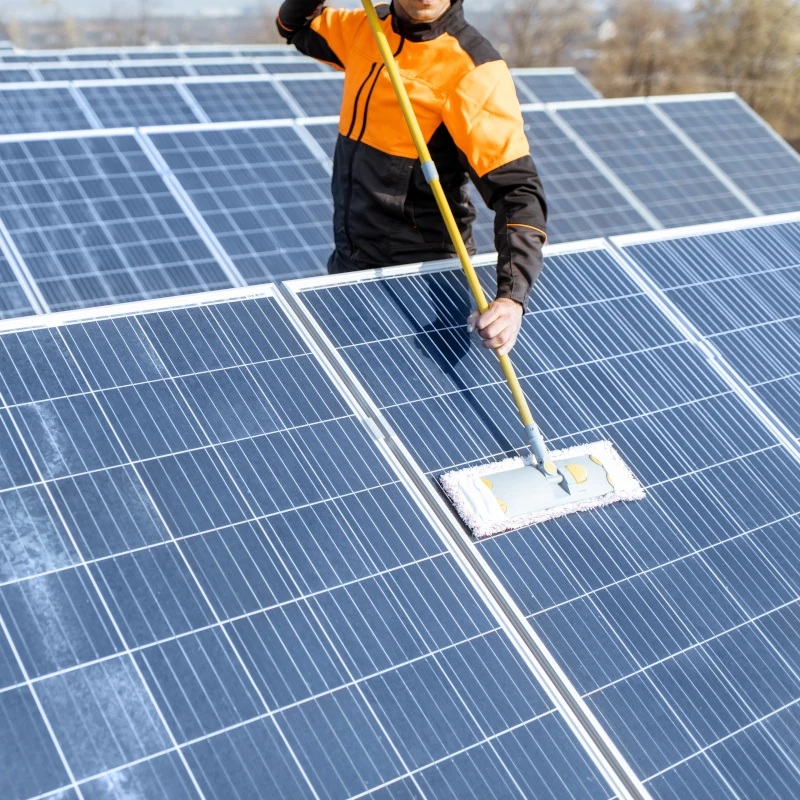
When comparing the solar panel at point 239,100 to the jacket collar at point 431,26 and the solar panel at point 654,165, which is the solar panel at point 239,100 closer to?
the solar panel at point 654,165

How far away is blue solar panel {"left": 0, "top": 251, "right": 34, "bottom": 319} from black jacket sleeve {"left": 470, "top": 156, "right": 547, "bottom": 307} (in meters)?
4.61

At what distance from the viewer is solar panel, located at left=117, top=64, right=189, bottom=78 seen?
1259cm

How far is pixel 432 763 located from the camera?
8.99ft

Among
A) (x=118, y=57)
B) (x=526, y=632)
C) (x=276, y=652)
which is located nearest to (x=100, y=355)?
(x=276, y=652)

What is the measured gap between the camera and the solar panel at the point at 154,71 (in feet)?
41.3

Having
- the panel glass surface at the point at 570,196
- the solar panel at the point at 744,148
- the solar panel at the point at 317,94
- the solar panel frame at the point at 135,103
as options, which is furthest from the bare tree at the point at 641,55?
the solar panel frame at the point at 135,103

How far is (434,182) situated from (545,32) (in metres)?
39.0

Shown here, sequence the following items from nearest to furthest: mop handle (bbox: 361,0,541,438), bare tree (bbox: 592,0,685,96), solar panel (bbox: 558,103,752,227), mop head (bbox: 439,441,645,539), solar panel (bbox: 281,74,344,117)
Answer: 1. mop head (bbox: 439,441,645,539)
2. mop handle (bbox: 361,0,541,438)
3. solar panel (bbox: 558,103,752,227)
4. solar panel (bbox: 281,74,344,117)
5. bare tree (bbox: 592,0,685,96)

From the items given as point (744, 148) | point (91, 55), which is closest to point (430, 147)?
point (744, 148)

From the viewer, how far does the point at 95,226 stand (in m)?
8.22

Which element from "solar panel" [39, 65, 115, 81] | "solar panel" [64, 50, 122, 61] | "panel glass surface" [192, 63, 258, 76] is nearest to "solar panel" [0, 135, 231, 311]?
"solar panel" [39, 65, 115, 81]

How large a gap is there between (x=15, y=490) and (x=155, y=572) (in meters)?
0.48

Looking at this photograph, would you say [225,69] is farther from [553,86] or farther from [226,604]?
[226,604]

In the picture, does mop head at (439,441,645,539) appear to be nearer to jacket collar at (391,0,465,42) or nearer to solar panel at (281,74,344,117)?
jacket collar at (391,0,465,42)
